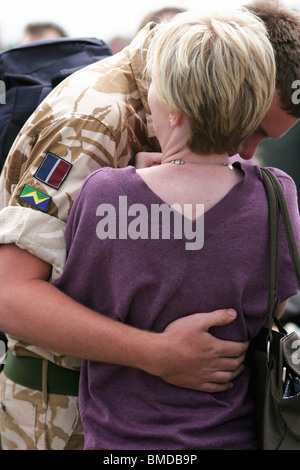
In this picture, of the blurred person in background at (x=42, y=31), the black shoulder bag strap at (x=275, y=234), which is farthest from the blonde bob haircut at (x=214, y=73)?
the blurred person in background at (x=42, y=31)

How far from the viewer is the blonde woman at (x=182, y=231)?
1400 millimetres

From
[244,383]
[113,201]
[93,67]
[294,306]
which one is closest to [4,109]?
[93,67]

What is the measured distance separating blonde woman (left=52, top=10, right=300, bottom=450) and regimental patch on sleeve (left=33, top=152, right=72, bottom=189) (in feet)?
0.44

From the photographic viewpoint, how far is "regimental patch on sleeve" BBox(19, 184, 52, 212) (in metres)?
1.57

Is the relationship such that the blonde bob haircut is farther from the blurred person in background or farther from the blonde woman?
the blurred person in background

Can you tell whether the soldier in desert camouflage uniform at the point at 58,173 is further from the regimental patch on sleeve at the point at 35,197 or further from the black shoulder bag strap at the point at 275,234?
the black shoulder bag strap at the point at 275,234

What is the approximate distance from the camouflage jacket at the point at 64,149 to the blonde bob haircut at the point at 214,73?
24 centimetres

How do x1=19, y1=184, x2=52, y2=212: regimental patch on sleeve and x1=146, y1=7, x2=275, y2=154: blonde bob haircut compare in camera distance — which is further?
x1=19, y1=184, x2=52, y2=212: regimental patch on sleeve

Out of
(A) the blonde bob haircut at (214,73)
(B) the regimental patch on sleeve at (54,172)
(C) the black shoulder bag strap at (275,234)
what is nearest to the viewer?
(A) the blonde bob haircut at (214,73)

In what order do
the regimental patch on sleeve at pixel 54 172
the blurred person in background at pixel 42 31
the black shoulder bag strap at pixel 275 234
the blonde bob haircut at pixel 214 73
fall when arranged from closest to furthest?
the blonde bob haircut at pixel 214 73, the black shoulder bag strap at pixel 275 234, the regimental patch on sleeve at pixel 54 172, the blurred person in background at pixel 42 31

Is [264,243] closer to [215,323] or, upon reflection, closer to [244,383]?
[215,323]

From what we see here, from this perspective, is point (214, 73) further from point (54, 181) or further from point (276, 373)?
point (276, 373)

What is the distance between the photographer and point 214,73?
4.49 feet

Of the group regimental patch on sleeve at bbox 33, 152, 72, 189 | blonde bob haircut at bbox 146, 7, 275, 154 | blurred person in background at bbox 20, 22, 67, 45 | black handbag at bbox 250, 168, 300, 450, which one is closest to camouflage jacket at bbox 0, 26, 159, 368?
regimental patch on sleeve at bbox 33, 152, 72, 189
